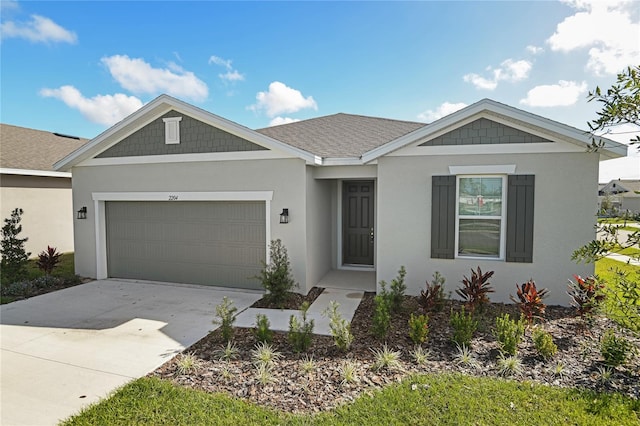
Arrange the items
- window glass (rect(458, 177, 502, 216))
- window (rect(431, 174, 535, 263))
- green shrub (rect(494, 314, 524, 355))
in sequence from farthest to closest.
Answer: window glass (rect(458, 177, 502, 216))
window (rect(431, 174, 535, 263))
green shrub (rect(494, 314, 524, 355))

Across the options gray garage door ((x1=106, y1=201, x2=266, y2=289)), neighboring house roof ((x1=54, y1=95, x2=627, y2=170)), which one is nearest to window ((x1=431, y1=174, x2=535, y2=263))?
neighboring house roof ((x1=54, y1=95, x2=627, y2=170))

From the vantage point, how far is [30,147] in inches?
541

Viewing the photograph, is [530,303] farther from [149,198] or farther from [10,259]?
[10,259]

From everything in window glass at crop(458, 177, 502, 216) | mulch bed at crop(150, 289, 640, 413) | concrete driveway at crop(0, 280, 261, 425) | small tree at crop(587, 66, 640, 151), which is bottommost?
concrete driveway at crop(0, 280, 261, 425)

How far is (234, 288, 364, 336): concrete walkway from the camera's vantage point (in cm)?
618

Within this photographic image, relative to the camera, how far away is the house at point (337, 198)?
678 centimetres

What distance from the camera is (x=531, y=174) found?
677cm

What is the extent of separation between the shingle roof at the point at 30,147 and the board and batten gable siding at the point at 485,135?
11.8 meters

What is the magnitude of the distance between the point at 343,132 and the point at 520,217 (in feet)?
19.1

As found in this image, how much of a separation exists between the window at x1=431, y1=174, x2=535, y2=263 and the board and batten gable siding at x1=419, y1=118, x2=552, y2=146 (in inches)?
28.7

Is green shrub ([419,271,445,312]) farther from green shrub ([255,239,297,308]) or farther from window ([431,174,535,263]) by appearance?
green shrub ([255,239,297,308])

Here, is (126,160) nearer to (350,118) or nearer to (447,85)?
(350,118)

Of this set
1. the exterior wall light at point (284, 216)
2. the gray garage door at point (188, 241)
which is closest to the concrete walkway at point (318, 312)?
the gray garage door at point (188, 241)

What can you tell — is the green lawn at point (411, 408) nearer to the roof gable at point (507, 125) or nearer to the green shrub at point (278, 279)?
the green shrub at point (278, 279)
